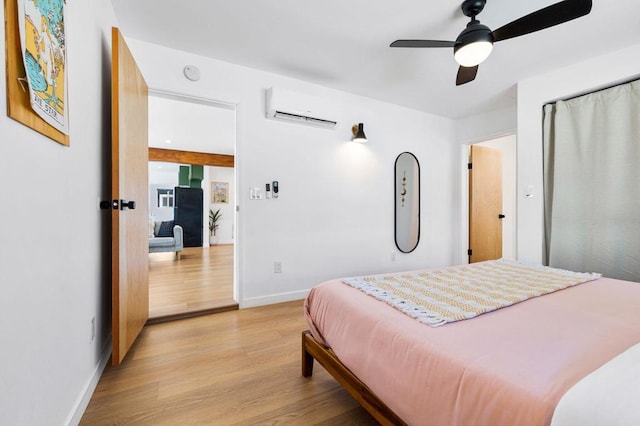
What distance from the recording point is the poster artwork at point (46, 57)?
88cm

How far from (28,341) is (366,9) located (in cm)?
250

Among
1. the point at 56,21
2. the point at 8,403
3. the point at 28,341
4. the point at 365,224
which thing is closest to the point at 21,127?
the point at 56,21

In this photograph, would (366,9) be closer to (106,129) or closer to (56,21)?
(56,21)

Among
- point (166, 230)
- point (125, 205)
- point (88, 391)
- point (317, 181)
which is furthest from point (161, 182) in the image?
point (88, 391)

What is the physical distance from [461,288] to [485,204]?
11.1ft

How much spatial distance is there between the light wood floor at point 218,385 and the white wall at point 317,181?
76 cm

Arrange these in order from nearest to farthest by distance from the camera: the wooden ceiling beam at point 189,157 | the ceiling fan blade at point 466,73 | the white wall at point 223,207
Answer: the ceiling fan blade at point 466,73 < the wooden ceiling beam at point 189,157 < the white wall at point 223,207

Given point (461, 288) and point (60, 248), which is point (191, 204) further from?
point (461, 288)

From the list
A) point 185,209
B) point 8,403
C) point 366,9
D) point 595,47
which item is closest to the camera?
point 8,403

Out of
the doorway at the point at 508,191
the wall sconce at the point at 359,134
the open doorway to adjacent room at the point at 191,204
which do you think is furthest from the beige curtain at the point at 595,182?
the open doorway to adjacent room at the point at 191,204

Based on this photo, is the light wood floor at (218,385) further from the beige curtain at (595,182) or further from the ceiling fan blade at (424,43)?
the beige curtain at (595,182)

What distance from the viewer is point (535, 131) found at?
2.84 meters

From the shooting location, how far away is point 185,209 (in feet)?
23.2

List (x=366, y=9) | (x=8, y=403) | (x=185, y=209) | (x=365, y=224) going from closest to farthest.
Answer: (x=8, y=403) < (x=366, y=9) < (x=365, y=224) < (x=185, y=209)
